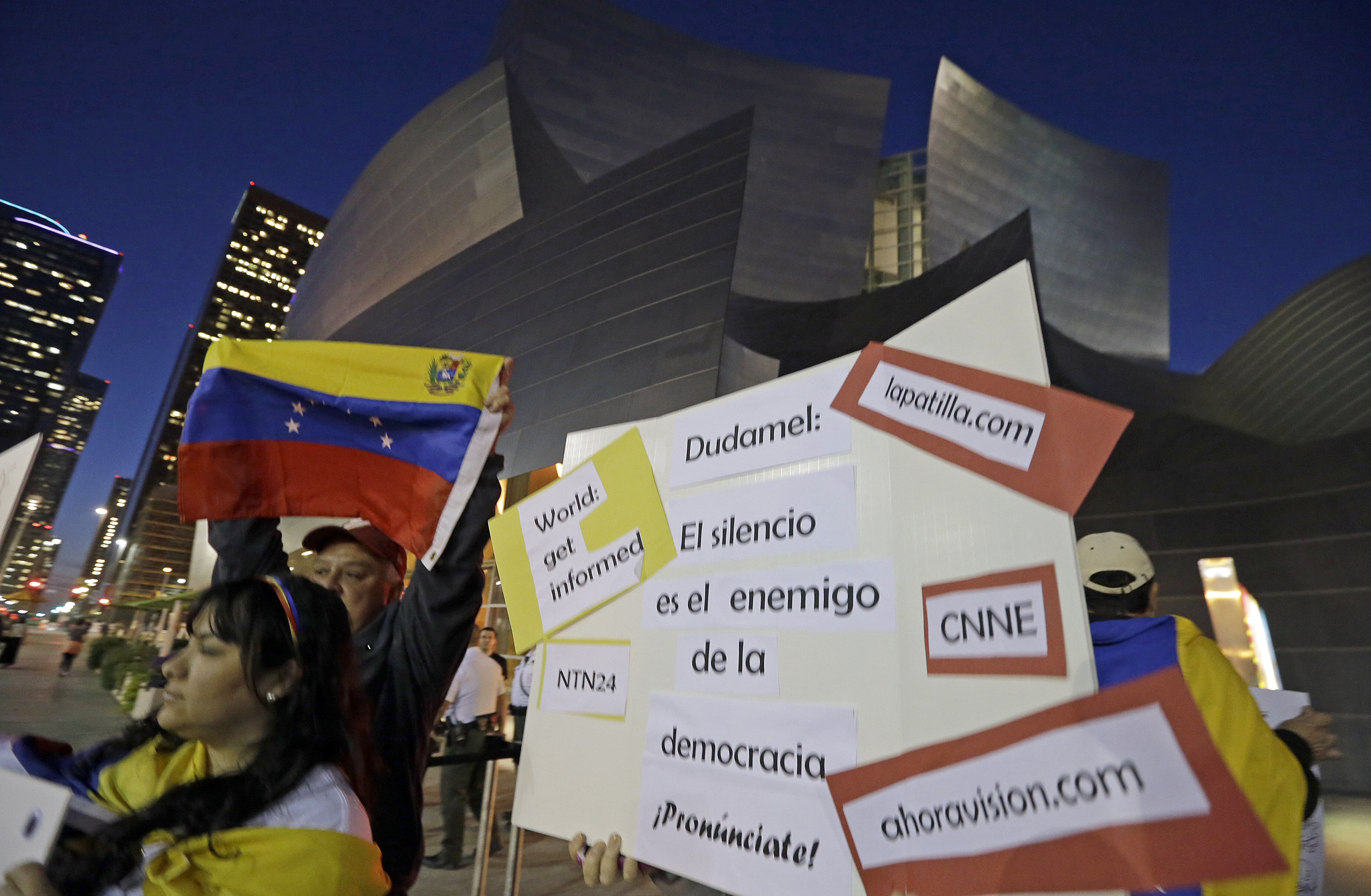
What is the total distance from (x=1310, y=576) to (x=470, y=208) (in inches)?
744

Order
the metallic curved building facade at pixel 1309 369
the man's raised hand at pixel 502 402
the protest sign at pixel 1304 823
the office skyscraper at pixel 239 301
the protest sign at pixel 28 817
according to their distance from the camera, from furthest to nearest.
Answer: the office skyscraper at pixel 239 301 → the metallic curved building facade at pixel 1309 369 → the man's raised hand at pixel 502 402 → the protest sign at pixel 1304 823 → the protest sign at pixel 28 817

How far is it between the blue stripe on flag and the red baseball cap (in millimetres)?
251

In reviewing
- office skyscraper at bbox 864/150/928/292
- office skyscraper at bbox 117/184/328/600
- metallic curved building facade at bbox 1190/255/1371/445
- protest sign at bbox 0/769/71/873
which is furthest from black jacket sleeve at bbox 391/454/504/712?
office skyscraper at bbox 117/184/328/600

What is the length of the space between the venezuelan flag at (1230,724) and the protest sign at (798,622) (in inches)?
15.2

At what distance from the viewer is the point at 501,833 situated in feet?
18.3

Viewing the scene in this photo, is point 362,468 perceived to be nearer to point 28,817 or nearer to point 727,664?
point 28,817

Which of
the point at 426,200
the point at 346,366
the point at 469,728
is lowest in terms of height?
the point at 469,728

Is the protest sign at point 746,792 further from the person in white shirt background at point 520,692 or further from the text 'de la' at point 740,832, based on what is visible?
the person in white shirt background at point 520,692

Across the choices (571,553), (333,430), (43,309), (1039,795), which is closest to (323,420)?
(333,430)

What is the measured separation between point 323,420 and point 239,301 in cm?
14891

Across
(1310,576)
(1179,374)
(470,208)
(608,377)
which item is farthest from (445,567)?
(1179,374)

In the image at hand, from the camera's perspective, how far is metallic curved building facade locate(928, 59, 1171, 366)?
81.9ft

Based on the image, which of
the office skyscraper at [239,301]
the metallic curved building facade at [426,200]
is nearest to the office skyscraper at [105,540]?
the office skyscraper at [239,301]

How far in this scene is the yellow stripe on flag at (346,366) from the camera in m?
2.24
